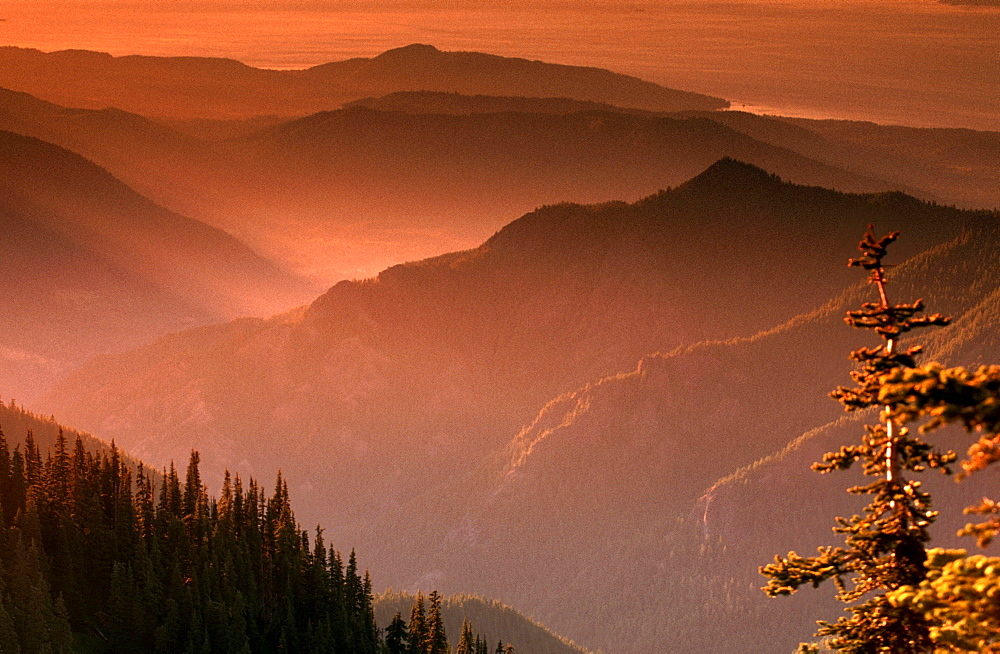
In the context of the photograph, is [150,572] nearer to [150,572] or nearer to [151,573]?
[150,572]

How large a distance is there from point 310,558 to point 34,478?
36.7m

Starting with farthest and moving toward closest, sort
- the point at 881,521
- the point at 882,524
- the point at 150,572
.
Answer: the point at 150,572 → the point at 881,521 → the point at 882,524

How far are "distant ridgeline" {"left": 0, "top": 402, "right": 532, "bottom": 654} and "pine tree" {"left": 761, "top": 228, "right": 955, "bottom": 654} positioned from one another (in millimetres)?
104125

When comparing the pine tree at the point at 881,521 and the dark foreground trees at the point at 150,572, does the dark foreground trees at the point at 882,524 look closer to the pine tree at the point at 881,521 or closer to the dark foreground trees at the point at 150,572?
the pine tree at the point at 881,521

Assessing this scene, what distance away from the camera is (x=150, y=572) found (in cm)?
15450

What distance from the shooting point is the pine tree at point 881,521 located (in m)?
36.8

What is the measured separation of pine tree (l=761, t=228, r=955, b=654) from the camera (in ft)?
Answer: 121

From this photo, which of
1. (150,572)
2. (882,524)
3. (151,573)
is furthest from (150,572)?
(882,524)

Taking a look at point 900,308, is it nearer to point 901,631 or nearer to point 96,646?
point 901,631

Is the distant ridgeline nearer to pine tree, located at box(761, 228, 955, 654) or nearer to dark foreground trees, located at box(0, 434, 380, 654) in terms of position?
dark foreground trees, located at box(0, 434, 380, 654)

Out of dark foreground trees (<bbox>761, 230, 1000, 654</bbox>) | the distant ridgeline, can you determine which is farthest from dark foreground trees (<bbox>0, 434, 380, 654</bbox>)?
dark foreground trees (<bbox>761, 230, 1000, 654</bbox>)

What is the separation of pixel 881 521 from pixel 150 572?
12738 cm

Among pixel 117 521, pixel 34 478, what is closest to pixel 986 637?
pixel 117 521

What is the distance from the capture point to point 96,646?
14788 centimetres
